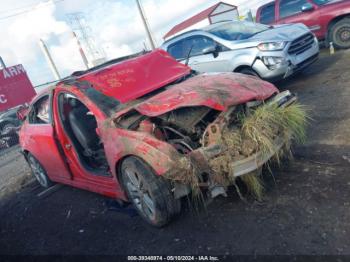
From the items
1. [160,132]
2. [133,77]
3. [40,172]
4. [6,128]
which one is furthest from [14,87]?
[160,132]

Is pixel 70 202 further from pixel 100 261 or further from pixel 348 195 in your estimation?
pixel 348 195

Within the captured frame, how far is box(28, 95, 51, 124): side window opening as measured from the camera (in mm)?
4811

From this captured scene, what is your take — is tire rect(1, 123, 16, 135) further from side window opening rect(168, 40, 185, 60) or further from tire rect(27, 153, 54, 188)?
tire rect(27, 153, 54, 188)

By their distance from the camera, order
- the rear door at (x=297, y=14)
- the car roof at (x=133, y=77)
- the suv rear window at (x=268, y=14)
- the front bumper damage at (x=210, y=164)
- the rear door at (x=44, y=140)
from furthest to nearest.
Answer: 1. the suv rear window at (x=268, y=14)
2. the rear door at (x=297, y=14)
3. the rear door at (x=44, y=140)
4. the car roof at (x=133, y=77)
5. the front bumper damage at (x=210, y=164)

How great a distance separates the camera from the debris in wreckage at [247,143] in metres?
3.02

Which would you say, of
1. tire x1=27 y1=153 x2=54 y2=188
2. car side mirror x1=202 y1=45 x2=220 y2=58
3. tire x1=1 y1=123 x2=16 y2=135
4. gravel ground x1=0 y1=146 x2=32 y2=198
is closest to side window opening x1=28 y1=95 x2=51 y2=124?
tire x1=27 y1=153 x2=54 y2=188

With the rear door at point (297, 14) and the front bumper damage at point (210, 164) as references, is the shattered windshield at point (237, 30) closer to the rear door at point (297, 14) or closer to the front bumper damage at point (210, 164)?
the rear door at point (297, 14)

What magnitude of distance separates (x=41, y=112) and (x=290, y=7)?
8541 mm

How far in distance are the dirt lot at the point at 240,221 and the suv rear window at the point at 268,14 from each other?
6226 mm

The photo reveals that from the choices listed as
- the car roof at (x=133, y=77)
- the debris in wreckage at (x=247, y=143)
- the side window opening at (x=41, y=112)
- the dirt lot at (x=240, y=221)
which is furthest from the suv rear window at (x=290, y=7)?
the side window opening at (x=41, y=112)

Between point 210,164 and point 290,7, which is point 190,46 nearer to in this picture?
point 290,7

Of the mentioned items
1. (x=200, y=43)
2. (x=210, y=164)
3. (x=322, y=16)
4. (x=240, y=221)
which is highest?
(x=200, y=43)

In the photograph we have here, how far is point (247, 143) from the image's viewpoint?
10.3ft

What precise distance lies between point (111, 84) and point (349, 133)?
3.16 metres
